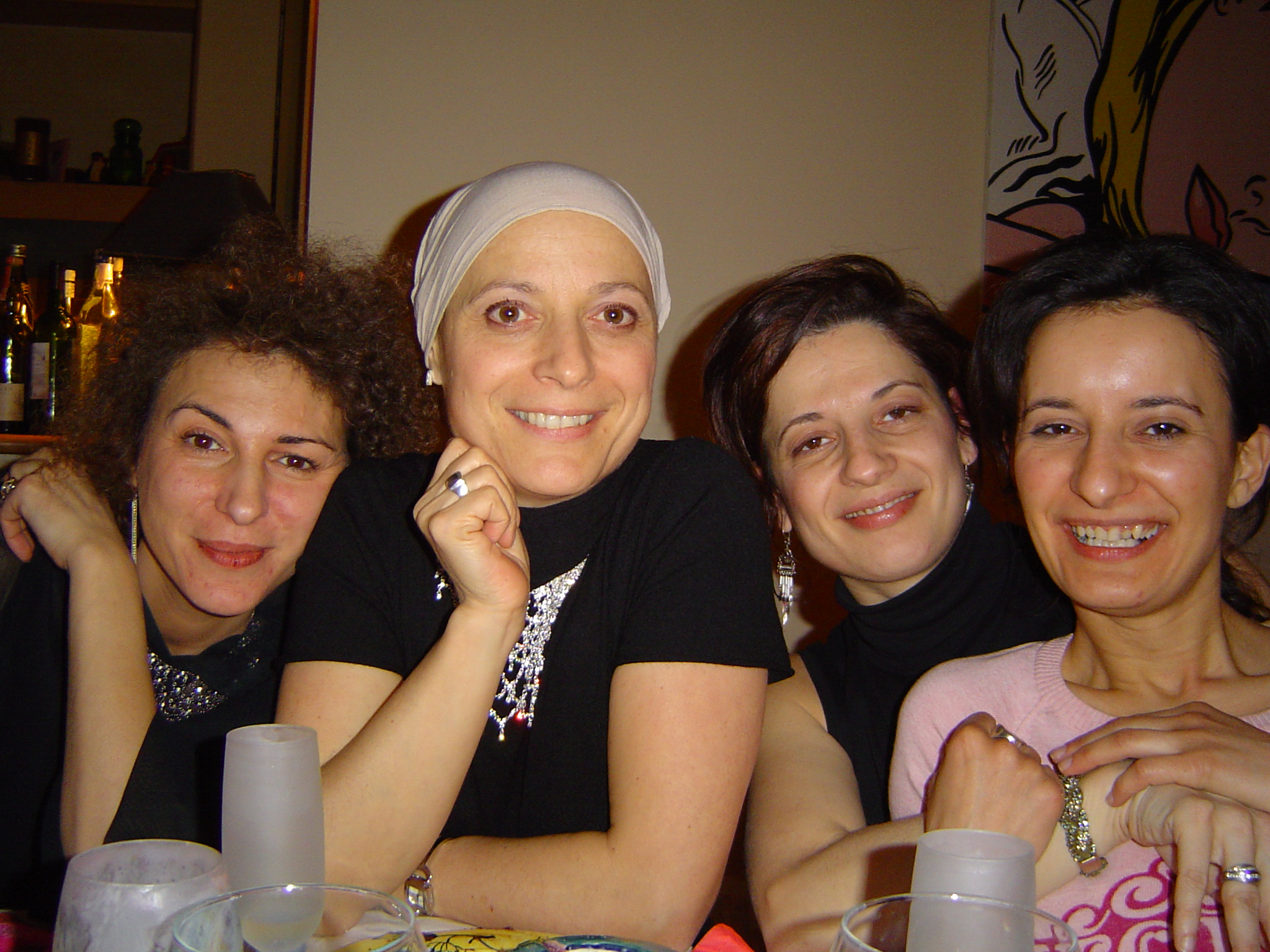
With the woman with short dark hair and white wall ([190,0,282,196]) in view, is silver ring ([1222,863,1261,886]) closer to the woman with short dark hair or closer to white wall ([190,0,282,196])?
the woman with short dark hair

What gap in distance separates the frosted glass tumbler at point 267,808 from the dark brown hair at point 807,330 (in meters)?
1.22

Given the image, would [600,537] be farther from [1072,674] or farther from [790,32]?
[790,32]

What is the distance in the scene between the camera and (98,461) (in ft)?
5.47

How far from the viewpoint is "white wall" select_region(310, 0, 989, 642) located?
278cm

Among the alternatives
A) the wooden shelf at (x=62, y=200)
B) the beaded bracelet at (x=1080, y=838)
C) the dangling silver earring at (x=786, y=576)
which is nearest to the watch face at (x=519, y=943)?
the beaded bracelet at (x=1080, y=838)

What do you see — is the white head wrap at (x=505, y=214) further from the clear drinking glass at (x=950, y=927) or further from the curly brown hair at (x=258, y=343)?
the clear drinking glass at (x=950, y=927)

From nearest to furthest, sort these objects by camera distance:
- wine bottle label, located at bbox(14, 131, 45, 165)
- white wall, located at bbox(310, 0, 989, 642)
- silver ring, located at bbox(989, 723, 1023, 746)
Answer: silver ring, located at bbox(989, 723, 1023, 746) → white wall, located at bbox(310, 0, 989, 642) → wine bottle label, located at bbox(14, 131, 45, 165)

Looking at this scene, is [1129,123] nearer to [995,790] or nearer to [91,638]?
[995,790]

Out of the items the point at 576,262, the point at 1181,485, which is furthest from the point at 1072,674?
the point at 576,262

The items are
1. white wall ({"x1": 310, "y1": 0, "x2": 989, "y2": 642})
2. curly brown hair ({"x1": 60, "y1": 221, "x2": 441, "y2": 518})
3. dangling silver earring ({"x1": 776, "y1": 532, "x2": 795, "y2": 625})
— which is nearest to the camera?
curly brown hair ({"x1": 60, "y1": 221, "x2": 441, "y2": 518})

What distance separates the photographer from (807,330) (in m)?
1.74

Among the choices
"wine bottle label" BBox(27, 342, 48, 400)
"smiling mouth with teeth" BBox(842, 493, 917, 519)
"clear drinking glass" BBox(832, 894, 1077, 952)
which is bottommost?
"clear drinking glass" BBox(832, 894, 1077, 952)

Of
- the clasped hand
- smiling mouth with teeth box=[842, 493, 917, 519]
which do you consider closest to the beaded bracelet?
the clasped hand

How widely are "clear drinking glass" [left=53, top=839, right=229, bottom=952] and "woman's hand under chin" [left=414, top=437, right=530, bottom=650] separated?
0.65 metres
